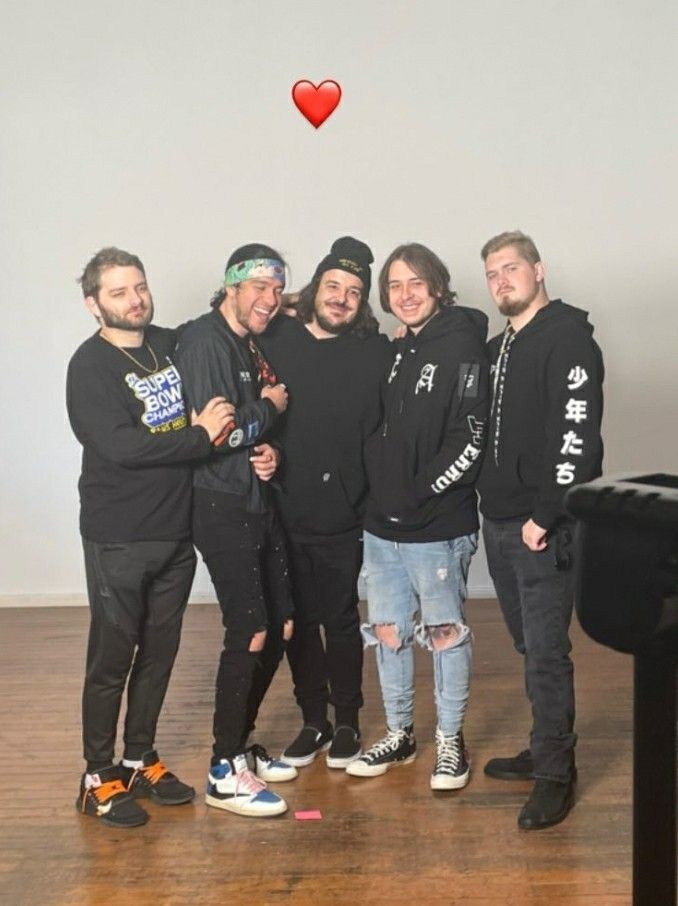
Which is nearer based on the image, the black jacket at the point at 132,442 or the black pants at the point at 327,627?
the black jacket at the point at 132,442

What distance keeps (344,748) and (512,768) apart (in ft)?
1.59

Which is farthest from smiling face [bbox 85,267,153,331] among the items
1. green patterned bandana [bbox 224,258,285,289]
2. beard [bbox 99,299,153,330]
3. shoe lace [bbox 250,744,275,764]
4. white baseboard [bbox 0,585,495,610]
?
white baseboard [bbox 0,585,495,610]

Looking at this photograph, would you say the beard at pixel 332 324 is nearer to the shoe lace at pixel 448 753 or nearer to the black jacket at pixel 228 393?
the black jacket at pixel 228 393

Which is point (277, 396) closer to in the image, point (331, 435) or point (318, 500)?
point (331, 435)

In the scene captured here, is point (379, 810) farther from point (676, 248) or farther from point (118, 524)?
point (676, 248)

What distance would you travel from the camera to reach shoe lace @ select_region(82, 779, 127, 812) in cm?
311

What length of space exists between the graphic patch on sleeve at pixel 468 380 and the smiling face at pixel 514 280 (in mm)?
178

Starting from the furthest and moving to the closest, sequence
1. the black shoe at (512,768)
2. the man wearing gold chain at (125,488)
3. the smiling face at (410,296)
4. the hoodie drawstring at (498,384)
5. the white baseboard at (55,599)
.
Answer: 1. the white baseboard at (55,599)
2. the black shoe at (512,768)
3. the smiling face at (410,296)
4. the hoodie drawstring at (498,384)
5. the man wearing gold chain at (125,488)

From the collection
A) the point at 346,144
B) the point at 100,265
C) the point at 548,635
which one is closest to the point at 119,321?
the point at 100,265

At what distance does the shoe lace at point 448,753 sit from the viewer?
3262mm

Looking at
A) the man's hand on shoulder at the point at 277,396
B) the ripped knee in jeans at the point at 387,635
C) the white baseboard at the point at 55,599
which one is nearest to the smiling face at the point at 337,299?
the man's hand on shoulder at the point at 277,396

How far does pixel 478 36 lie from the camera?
554cm

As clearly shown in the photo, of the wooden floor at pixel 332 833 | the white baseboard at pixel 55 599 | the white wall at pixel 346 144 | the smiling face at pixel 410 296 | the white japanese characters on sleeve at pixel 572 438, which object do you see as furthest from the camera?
the white baseboard at pixel 55 599

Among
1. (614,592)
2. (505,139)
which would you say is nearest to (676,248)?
(505,139)
